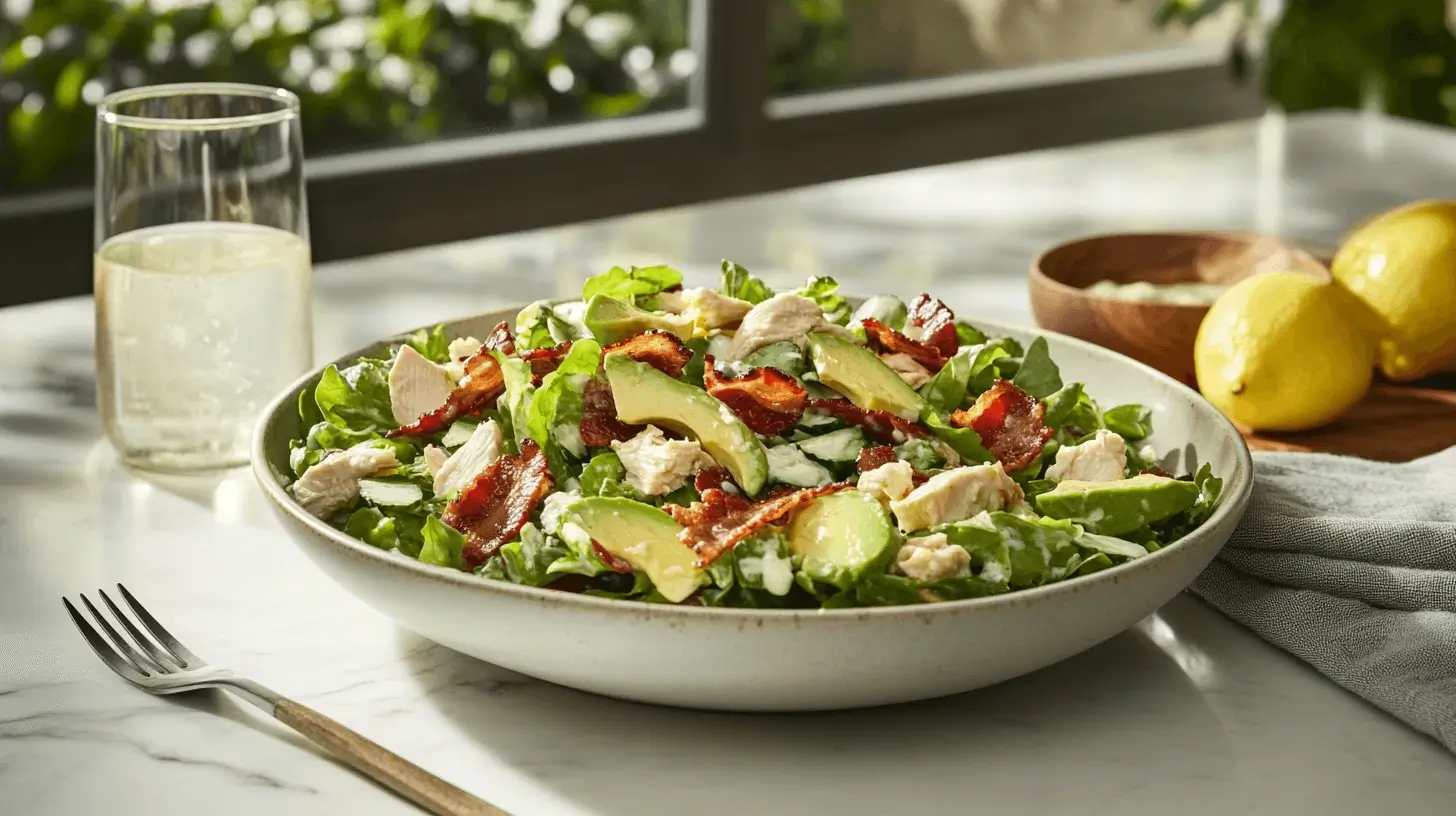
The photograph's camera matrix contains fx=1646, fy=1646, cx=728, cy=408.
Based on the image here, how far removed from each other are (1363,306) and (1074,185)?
1.05 metres

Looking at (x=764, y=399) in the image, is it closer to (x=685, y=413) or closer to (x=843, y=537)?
(x=685, y=413)

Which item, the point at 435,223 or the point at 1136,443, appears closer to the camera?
the point at 1136,443

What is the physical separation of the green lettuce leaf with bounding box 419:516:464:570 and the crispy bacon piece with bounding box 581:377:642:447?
12cm

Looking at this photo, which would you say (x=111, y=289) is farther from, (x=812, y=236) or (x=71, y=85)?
(x=71, y=85)

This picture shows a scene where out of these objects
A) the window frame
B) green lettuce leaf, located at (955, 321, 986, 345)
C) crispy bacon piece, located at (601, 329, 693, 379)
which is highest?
crispy bacon piece, located at (601, 329, 693, 379)

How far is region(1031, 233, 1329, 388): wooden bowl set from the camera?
166 centimetres

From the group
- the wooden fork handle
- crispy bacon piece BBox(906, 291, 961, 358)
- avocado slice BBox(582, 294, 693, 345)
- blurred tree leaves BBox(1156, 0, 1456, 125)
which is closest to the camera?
the wooden fork handle

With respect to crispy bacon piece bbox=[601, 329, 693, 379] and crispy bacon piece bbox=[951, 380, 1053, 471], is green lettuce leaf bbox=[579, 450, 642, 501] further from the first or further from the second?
crispy bacon piece bbox=[951, 380, 1053, 471]

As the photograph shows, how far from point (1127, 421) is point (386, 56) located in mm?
2824

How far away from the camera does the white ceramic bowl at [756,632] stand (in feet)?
3.02

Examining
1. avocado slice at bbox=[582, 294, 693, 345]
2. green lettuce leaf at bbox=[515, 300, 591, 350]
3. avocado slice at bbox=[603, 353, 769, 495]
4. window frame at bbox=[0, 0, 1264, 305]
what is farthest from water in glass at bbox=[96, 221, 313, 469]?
window frame at bbox=[0, 0, 1264, 305]

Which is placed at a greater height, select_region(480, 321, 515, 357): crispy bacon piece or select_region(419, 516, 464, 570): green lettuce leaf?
select_region(480, 321, 515, 357): crispy bacon piece

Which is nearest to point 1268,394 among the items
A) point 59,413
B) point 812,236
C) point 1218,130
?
point 812,236

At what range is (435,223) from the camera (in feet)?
10.3
